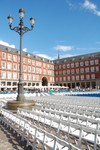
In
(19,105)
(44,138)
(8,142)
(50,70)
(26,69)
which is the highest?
(50,70)

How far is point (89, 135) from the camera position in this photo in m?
6.01

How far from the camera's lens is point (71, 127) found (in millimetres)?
6867

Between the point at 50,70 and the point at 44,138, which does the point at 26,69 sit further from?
the point at 44,138

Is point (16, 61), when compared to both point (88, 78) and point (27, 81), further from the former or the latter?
point (88, 78)

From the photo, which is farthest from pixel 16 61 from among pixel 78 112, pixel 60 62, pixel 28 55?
pixel 78 112

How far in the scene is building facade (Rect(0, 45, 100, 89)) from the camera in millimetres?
58909

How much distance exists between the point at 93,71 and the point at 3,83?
3361 centimetres

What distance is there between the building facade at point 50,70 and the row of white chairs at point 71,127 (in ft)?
158

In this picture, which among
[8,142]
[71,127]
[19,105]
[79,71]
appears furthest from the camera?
[79,71]

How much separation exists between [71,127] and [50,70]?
7223 cm

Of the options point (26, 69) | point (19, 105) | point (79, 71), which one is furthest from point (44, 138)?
point (79, 71)

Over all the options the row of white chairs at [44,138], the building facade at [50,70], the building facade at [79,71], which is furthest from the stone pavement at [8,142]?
the building facade at [79,71]

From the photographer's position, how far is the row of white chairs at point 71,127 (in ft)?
17.1

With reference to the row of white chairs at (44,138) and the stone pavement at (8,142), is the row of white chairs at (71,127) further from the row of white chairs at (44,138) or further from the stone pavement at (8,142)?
the stone pavement at (8,142)
